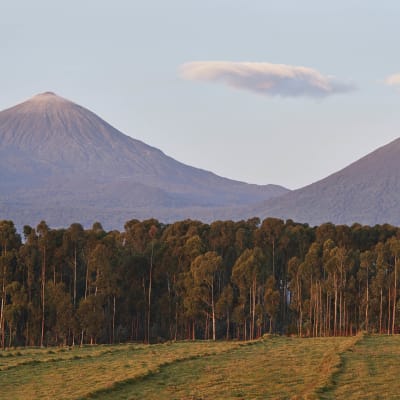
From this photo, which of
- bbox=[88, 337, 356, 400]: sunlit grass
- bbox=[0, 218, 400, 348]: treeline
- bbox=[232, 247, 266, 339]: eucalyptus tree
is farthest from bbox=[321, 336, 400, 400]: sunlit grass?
bbox=[0, 218, 400, 348]: treeline

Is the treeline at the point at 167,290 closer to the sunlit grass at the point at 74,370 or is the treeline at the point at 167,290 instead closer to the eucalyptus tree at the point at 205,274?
the eucalyptus tree at the point at 205,274

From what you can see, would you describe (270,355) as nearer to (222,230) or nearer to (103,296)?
(103,296)

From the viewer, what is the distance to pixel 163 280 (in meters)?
84.1

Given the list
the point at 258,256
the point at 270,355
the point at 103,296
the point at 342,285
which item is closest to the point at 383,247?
the point at 342,285

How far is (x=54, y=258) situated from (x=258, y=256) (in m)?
18.7

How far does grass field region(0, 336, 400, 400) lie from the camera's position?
26.9 metres

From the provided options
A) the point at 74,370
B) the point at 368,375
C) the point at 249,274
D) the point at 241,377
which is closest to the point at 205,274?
the point at 249,274

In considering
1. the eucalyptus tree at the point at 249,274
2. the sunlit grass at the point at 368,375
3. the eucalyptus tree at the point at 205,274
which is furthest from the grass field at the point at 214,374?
the eucalyptus tree at the point at 249,274

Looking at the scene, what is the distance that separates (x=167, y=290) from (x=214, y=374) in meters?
52.8

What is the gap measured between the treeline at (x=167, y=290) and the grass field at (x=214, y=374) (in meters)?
30.2

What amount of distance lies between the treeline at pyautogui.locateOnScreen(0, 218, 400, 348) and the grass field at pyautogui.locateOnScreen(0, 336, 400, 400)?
30.2 meters

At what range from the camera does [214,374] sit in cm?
3155

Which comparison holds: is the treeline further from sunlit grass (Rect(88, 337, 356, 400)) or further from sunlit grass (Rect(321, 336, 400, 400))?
sunlit grass (Rect(88, 337, 356, 400))

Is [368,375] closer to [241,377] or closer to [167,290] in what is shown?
[241,377]
